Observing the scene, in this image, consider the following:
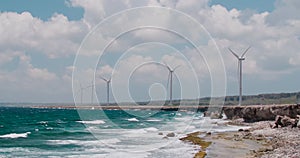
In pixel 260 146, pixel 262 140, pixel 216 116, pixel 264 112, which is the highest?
pixel 264 112

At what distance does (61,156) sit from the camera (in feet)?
117

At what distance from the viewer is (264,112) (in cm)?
7575

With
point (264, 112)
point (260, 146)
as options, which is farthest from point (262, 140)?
point (264, 112)

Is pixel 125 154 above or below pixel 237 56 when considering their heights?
below

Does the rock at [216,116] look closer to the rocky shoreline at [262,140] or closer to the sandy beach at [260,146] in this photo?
the rocky shoreline at [262,140]

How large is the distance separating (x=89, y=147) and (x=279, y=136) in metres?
20.4

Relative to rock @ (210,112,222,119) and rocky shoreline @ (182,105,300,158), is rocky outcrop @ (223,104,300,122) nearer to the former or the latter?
rocky shoreline @ (182,105,300,158)

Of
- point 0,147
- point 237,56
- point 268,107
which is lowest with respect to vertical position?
point 0,147

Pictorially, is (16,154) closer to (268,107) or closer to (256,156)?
(256,156)

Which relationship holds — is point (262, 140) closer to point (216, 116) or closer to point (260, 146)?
point (260, 146)

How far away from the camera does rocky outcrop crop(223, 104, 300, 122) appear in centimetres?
6534

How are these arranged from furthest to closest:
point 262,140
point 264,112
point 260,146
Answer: point 264,112, point 262,140, point 260,146

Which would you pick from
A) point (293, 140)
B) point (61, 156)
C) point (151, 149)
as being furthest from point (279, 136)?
point (61, 156)

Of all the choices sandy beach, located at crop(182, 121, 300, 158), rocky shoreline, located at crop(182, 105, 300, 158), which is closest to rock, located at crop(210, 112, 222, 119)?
rocky shoreline, located at crop(182, 105, 300, 158)
